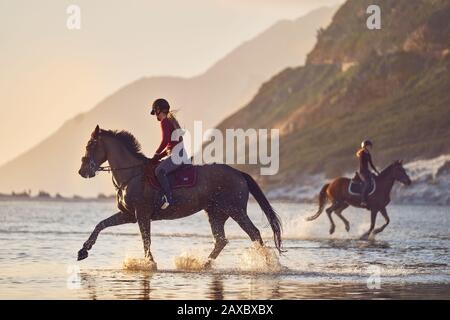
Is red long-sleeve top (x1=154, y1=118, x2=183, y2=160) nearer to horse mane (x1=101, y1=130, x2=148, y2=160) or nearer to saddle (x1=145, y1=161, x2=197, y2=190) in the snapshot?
saddle (x1=145, y1=161, x2=197, y2=190)

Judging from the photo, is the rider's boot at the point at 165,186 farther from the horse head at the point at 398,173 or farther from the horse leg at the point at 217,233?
the horse head at the point at 398,173

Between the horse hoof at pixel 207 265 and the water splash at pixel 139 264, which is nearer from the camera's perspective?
the water splash at pixel 139 264

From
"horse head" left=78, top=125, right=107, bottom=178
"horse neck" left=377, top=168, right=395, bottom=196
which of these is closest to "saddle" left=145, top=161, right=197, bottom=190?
"horse head" left=78, top=125, right=107, bottom=178

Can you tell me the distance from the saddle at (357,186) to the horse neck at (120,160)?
1632 centimetres

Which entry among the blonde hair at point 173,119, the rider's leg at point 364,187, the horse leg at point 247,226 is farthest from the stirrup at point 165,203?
the rider's leg at point 364,187

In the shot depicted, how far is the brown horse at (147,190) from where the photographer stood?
24.5 m

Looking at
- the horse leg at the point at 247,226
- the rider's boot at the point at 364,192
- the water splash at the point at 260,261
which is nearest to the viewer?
the water splash at the point at 260,261

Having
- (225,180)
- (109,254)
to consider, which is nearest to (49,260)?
(109,254)

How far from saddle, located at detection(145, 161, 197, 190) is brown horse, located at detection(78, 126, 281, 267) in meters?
0.08

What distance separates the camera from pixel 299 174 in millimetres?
178500

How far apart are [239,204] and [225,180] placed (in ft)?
1.85

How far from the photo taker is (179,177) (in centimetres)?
2473
